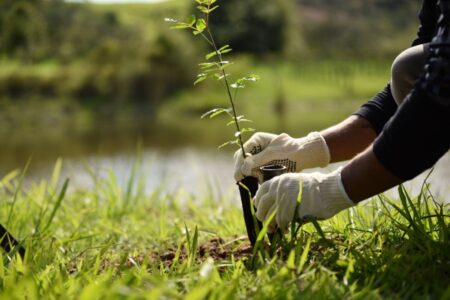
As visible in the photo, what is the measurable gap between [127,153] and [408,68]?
9.59 meters

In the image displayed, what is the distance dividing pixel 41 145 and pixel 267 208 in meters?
11.7

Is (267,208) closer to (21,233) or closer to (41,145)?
(21,233)

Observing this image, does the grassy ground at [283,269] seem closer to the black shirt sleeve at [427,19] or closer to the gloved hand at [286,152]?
the gloved hand at [286,152]

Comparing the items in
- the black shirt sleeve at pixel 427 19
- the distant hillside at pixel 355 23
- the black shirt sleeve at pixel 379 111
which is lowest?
the distant hillside at pixel 355 23

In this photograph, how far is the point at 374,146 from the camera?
131 cm

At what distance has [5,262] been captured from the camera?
63.2 inches

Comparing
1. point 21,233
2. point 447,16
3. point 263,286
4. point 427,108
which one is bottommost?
point 21,233

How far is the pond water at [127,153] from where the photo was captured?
776 centimetres

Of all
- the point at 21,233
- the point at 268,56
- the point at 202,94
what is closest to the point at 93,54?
the point at 202,94

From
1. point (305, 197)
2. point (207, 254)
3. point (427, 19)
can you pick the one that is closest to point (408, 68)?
point (427, 19)

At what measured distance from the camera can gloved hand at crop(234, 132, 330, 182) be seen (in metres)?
1.68

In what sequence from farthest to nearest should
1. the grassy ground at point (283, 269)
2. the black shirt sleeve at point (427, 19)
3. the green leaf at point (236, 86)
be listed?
the black shirt sleeve at point (427, 19)
the green leaf at point (236, 86)
the grassy ground at point (283, 269)

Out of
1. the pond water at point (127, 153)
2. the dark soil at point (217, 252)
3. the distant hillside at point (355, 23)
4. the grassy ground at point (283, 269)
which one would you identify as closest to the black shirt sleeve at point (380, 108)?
the grassy ground at point (283, 269)

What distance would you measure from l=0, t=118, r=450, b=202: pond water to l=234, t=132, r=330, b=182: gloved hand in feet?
16.8
